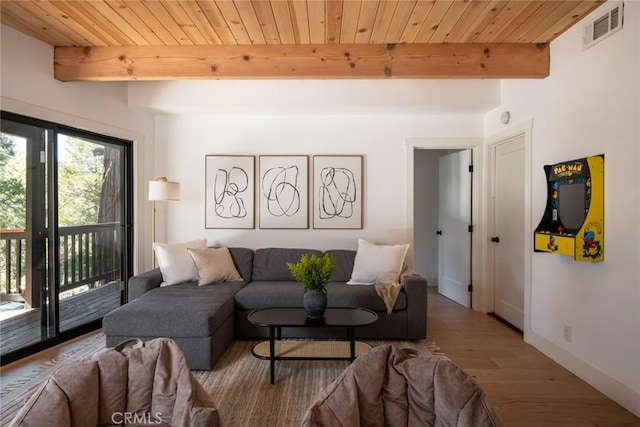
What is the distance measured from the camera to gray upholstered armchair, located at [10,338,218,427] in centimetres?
143

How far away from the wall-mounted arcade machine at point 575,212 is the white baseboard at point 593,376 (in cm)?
80

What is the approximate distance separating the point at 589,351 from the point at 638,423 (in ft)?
1.72

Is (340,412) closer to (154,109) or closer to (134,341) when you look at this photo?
(134,341)

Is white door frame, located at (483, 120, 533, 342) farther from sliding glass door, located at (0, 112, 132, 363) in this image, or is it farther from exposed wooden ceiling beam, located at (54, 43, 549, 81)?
sliding glass door, located at (0, 112, 132, 363)

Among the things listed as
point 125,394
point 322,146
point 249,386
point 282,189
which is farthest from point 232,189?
point 125,394

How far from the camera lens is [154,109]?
3973 millimetres

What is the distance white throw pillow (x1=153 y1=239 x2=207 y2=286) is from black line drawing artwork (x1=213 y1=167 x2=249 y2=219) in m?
0.79

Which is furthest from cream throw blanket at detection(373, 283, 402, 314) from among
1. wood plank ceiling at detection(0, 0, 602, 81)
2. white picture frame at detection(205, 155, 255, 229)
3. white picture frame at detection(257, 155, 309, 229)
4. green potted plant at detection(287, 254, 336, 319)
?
wood plank ceiling at detection(0, 0, 602, 81)

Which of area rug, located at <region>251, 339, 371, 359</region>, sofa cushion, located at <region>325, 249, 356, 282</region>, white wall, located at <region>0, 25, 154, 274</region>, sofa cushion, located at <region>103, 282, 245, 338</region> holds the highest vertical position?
white wall, located at <region>0, 25, 154, 274</region>

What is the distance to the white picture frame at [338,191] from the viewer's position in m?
4.19

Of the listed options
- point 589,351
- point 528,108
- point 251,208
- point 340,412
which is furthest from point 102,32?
point 589,351

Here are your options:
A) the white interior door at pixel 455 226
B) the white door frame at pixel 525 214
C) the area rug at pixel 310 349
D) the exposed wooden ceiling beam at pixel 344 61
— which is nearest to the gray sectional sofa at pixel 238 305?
the area rug at pixel 310 349

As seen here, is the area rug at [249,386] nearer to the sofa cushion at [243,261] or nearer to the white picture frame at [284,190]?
the sofa cushion at [243,261]


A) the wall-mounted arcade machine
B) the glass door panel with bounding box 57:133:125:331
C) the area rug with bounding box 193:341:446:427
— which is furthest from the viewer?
the glass door panel with bounding box 57:133:125:331
